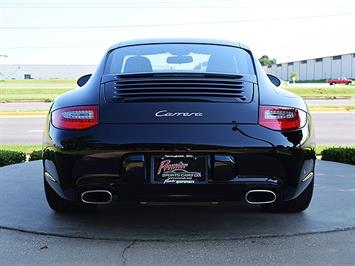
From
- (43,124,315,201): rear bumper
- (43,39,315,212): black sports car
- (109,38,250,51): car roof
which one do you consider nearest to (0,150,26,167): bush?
(109,38,250,51): car roof

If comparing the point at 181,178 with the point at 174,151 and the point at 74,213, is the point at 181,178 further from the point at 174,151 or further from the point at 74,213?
the point at 74,213

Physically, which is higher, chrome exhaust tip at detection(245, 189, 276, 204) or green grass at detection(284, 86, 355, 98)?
chrome exhaust tip at detection(245, 189, 276, 204)

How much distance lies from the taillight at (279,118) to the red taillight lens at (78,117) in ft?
3.59

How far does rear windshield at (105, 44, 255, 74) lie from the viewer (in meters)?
4.14

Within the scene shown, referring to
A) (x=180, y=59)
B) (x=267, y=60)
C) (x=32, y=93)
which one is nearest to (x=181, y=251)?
(x=180, y=59)

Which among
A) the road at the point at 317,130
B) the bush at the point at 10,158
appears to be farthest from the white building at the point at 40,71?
the bush at the point at 10,158

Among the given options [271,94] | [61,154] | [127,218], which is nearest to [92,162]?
[61,154]

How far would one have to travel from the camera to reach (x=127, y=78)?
3.67 meters

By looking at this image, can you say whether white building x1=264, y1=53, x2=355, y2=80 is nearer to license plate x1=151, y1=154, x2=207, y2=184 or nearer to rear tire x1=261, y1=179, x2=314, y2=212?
rear tire x1=261, y1=179, x2=314, y2=212

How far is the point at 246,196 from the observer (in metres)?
3.48

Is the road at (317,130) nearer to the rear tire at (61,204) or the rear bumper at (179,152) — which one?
the rear tire at (61,204)

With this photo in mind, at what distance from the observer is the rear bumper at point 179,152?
335 cm

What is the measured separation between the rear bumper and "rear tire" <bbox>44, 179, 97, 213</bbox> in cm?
65

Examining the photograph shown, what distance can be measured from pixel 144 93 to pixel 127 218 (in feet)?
4.06
